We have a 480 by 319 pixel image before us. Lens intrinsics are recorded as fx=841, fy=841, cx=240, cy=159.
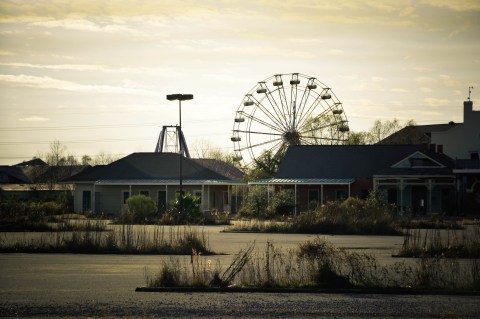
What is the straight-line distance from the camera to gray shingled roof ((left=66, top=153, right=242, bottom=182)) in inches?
2911

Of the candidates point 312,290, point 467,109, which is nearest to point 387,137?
point 467,109

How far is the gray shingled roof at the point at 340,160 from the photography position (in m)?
73.4

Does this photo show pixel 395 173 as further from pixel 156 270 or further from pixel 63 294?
pixel 63 294

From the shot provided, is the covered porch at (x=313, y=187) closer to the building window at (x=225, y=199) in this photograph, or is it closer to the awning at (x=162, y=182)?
the awning at (x=162, y=182)

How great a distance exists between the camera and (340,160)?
247 feet

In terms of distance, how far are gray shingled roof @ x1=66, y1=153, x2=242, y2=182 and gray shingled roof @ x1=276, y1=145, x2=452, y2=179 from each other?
6528 millimetres

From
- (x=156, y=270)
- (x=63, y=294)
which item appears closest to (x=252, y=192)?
(x=156, y=270)

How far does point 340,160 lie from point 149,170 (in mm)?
17152

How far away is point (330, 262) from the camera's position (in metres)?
20.3

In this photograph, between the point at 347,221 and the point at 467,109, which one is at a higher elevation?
the point at 467,109

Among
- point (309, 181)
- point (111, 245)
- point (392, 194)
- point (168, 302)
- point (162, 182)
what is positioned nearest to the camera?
point (168, 302)

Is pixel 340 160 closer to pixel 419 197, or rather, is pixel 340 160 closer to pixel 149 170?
pixel 419 197

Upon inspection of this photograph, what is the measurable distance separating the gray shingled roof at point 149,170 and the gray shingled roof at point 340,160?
6.53 meters

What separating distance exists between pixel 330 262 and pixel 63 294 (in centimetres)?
641
